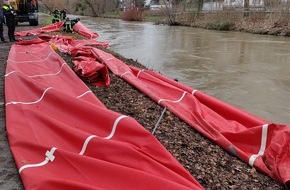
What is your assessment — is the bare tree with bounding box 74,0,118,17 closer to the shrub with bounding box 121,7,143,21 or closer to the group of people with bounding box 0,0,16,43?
the shrub with bounding box 121,7,143,21

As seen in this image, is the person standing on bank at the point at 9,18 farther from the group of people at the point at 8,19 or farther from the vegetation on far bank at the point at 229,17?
the vegetation on far bank at the point at 229,17

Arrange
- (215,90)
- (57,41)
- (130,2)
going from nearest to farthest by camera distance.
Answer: (215,90), (57,41), (130,2)

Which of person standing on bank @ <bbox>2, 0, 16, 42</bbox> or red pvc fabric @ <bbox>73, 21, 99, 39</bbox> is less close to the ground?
person standing on bank @ <bbox>2, 0, 16, 42</bbox>

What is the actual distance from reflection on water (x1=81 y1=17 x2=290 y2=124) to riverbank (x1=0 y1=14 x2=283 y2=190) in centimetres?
264

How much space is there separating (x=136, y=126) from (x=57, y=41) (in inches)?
324

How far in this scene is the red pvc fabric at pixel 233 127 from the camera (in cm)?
358

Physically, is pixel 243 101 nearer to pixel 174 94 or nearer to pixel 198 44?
pixel 174 94

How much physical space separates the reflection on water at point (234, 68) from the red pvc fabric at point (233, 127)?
6.34 feet

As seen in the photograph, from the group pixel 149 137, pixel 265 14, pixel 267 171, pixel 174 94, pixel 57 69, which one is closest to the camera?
pixel 149 137

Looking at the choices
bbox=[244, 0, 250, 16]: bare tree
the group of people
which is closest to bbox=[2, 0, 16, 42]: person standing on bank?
the group of people

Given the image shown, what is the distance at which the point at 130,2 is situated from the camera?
52875 millimetres

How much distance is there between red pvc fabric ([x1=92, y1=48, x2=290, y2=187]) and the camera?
358 cm

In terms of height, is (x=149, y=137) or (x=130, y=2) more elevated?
(x=130, y=2)

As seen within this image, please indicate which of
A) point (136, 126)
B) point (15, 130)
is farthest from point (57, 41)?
point (136, 126)
